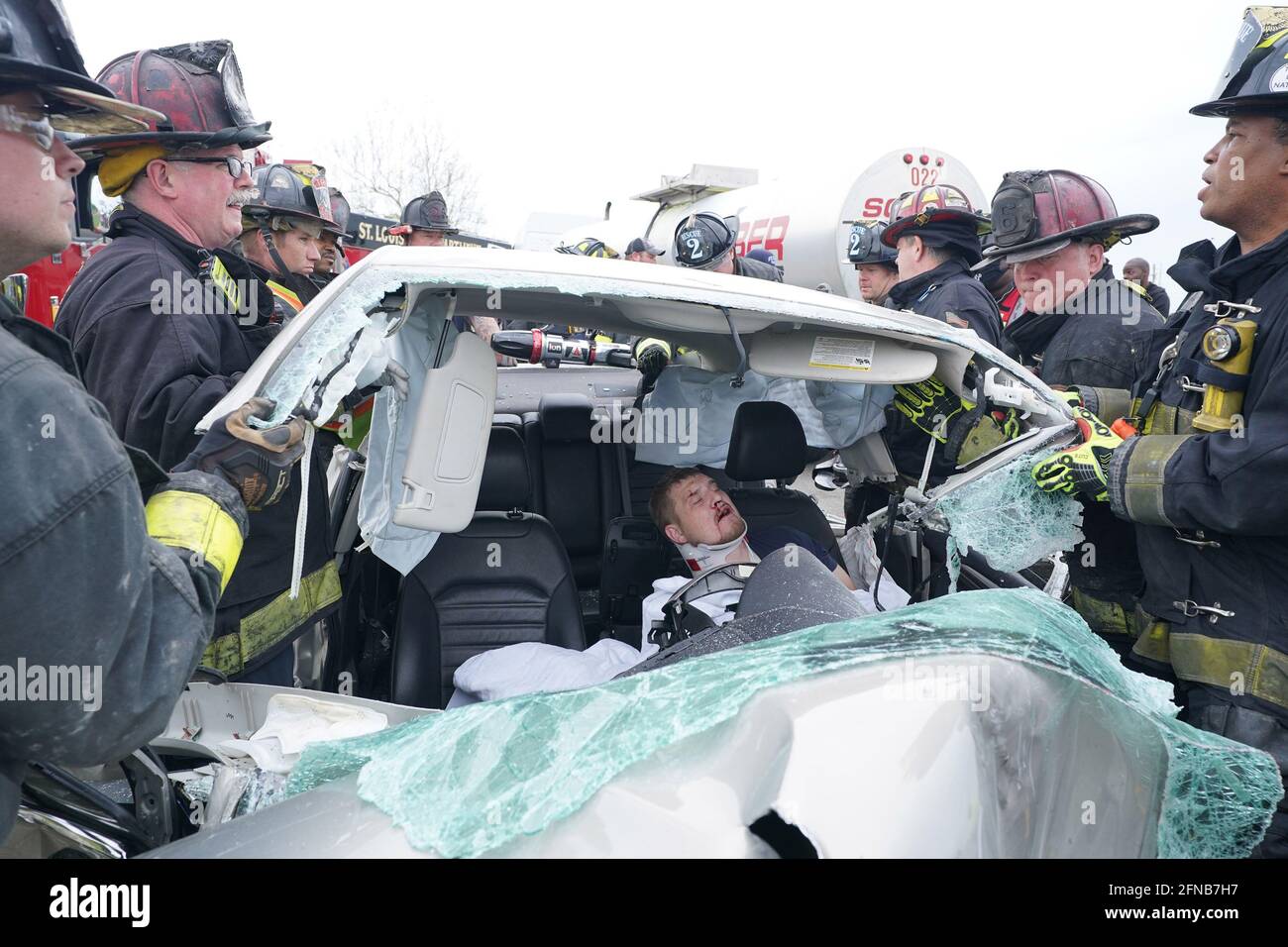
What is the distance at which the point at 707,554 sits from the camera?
3.37 m

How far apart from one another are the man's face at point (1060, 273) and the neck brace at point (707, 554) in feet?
5.21

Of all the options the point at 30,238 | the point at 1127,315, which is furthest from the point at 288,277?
the point at 1127,315

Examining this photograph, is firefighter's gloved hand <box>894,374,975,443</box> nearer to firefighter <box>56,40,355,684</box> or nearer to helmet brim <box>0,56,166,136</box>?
firefighter <box>56,40,355,684</box>

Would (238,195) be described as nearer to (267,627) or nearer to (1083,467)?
(267,627)

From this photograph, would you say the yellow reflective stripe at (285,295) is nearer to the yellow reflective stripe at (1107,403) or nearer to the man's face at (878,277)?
the yellow reflective stripe at (1107,403)

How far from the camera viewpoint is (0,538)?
1.04 m

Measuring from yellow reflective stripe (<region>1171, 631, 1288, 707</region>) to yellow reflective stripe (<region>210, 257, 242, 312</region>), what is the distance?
2776 millimetres

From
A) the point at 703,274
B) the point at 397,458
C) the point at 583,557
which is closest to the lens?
the point at 703,274

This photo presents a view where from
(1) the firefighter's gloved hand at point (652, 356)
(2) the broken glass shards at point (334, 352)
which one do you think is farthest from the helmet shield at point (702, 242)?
(2) the broken glass shards at point (334, 352)

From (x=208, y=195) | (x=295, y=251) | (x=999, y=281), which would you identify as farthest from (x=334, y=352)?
(x=999, y=281)

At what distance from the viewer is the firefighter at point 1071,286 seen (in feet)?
10.7

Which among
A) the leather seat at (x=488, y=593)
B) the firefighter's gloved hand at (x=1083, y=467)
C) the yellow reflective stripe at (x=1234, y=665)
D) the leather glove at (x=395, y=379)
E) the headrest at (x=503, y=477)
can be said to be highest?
the leather glove at (x=395, y=379)

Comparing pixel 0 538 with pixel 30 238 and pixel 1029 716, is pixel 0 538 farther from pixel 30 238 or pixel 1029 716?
pixel 1029 716

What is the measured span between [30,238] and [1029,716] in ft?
5.38
